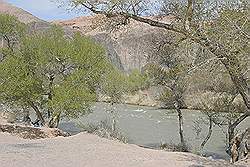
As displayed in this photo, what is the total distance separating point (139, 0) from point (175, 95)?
14.9 metres

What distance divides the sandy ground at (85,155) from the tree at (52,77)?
13.0 m

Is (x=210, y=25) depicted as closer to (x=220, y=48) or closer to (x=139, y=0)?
(x=220, y=48)

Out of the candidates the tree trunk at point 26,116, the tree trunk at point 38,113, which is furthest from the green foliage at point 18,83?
the tree trunk at point 26,116

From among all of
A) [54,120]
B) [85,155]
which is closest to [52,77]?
[54,120]

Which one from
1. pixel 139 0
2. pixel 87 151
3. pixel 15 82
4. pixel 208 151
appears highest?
pixel 139 0

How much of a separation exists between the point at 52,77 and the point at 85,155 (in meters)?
17.0

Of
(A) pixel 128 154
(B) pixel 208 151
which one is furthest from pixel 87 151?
(B) pixel 208 151

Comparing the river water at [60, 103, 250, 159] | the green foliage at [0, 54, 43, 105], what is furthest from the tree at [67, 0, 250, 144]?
the green foliage at [0, 54, 43, 105]

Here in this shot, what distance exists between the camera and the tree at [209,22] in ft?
32.1

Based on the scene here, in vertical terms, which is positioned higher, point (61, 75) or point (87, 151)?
point (61, 75)

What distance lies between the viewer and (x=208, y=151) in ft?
91.2

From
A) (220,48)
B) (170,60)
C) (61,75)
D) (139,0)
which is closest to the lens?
(220,48)

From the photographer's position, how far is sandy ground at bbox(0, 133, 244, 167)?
35.7 feet

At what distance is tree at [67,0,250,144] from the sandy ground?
99.3 inches
